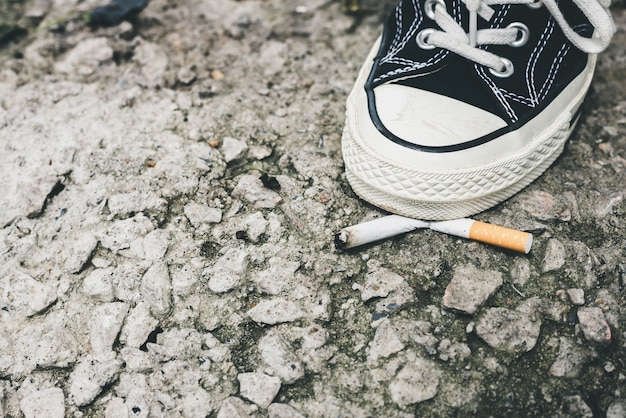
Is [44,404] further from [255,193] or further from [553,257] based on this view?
[553,257]

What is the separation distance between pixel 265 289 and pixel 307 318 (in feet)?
0.43

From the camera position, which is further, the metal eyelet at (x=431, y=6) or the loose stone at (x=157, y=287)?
the metal eyelet at (x=431, y=6)

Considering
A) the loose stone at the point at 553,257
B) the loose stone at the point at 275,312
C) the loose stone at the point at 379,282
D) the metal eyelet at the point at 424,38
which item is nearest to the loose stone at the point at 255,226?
the loose stone at the point at 275,312

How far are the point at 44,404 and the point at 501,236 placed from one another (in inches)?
45.7

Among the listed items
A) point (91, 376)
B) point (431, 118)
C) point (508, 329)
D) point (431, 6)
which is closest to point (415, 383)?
point (508, 329)

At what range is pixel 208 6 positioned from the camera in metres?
2.33

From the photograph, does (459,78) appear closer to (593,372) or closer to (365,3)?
(593,372)

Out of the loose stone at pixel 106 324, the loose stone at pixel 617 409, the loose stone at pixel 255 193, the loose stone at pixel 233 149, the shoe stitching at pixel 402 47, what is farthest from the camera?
the loose stone at pixel 233 149

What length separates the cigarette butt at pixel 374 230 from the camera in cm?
147

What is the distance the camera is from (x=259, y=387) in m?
1.31

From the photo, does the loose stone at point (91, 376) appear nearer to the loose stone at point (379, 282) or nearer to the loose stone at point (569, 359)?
the loose stone at point (379, 282)

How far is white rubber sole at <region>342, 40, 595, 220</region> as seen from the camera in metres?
1.42

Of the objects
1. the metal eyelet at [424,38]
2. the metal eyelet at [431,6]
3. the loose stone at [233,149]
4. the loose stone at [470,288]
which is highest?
the metal eyelet at [431,6]

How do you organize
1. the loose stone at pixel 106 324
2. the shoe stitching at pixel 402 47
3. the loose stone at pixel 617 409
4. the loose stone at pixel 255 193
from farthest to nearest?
1. the loose stone at pixel 255 193
2. the shoe stitching at pixel 402 47
3. the loose stone at pixel 106 324
4. the loose stone at pixel 617 409
